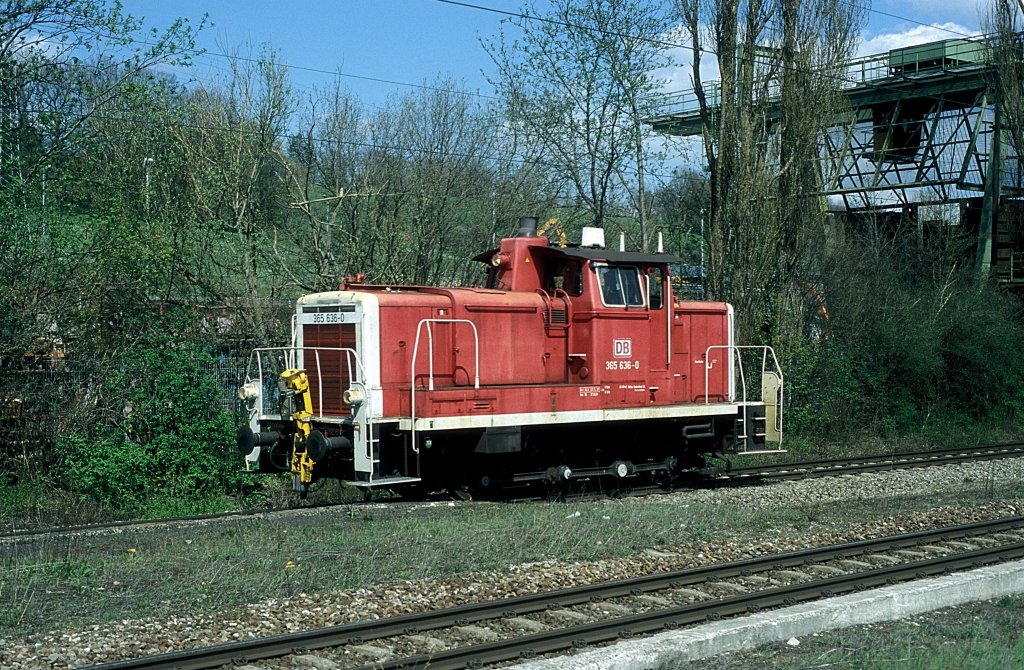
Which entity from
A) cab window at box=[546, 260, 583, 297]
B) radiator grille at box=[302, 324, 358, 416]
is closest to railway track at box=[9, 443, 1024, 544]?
radiator grille at box=[302, 324, 358, 416]

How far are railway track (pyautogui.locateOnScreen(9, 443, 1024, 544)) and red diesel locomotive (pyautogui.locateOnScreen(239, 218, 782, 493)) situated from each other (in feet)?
2.08

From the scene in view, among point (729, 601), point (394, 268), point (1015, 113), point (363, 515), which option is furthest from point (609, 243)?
point (729, 601)

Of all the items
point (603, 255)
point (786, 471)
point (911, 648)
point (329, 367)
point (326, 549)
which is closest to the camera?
point (911, 648)

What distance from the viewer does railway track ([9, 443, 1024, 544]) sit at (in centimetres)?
1105

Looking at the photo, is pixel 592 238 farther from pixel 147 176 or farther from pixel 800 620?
pixel 800 620

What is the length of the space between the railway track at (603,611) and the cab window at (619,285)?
16.4ft

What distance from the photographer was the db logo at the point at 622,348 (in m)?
13.9

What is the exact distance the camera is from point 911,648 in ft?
22.5

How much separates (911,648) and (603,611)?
2.22 m

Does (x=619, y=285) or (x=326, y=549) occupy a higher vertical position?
(x=619, y=285)

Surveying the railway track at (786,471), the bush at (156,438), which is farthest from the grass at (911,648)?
the bush at (156,438)

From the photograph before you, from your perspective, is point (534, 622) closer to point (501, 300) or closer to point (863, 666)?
point (863, 666)

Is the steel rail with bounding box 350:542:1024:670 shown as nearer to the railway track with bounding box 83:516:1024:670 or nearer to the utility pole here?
the railway track with bounding box 83:516:1024:670

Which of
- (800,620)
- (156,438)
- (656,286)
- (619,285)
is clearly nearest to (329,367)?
(156,438)
